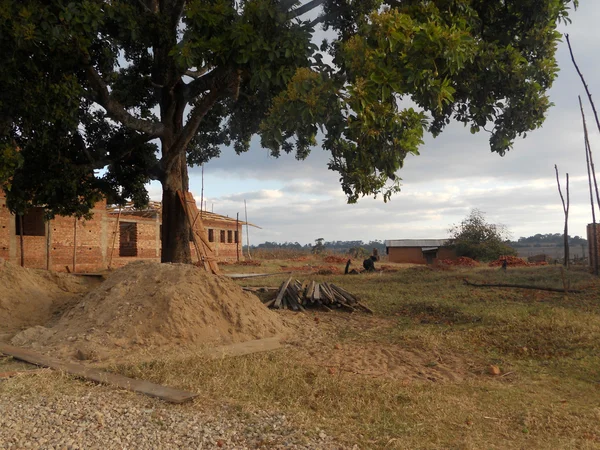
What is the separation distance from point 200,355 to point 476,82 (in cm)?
739

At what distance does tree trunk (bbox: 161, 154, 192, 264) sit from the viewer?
38.9 ft

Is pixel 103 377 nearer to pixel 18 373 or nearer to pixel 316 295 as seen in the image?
pixel 18 373

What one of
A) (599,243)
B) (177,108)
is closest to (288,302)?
(177,108)

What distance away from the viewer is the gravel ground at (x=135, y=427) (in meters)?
3.60

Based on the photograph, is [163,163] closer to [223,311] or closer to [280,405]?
[223,311]

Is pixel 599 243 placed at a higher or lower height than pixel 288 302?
higher

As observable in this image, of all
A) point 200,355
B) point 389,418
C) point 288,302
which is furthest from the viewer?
point 288,302

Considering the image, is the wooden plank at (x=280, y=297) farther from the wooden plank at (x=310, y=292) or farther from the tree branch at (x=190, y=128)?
the tree branch at (x=190, y=128)

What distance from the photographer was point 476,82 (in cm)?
972

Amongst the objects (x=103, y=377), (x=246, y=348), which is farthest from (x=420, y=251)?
(x=103, y=377)

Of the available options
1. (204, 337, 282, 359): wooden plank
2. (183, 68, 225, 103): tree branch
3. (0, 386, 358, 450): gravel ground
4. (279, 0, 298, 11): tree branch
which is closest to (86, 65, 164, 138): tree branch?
(183, 68, 225, 103): tree branch

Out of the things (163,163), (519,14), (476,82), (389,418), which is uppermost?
(519,14)

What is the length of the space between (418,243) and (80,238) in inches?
1022

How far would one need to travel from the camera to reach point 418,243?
1500 inches
